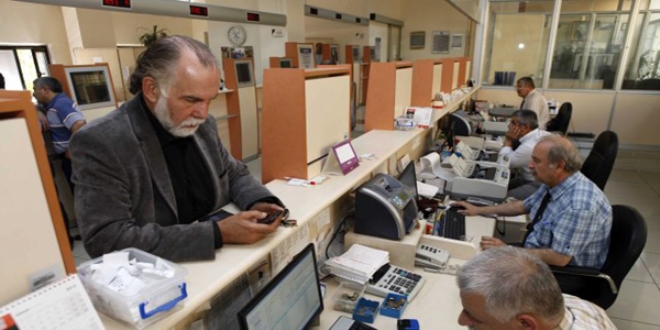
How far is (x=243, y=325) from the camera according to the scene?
0.95m

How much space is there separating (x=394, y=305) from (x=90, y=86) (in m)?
3.57

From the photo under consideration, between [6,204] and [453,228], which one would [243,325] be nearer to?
[6,204]

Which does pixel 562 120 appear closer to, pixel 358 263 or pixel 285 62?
pixel 285 62

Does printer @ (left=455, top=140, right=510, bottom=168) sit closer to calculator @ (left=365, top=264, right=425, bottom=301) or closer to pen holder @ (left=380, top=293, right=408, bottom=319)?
calculator @ (left=365, top=264, right=425, bottom=301)

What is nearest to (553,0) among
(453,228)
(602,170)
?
(602,170)

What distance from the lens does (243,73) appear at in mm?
5340

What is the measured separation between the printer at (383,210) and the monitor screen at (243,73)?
397cm

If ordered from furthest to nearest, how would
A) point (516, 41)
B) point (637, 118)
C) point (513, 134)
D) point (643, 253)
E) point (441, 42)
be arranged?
point (441, 42), point (516, 41), point (637, 118), point (513, 134), point (643, 253)

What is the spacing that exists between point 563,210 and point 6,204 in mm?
2065

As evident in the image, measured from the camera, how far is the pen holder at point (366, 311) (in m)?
1.42

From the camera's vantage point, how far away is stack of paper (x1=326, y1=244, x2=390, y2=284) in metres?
1.55

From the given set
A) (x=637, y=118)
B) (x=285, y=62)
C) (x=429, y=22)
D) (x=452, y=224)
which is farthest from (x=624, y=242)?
(x=429, y=22)

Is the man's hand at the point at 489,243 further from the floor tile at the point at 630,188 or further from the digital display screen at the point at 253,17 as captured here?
the digital display screen at the point at 253,17

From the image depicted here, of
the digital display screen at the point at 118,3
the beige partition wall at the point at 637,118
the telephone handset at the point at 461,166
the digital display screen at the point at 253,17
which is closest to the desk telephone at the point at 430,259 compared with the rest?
the telephone handset at the point at 461,166
